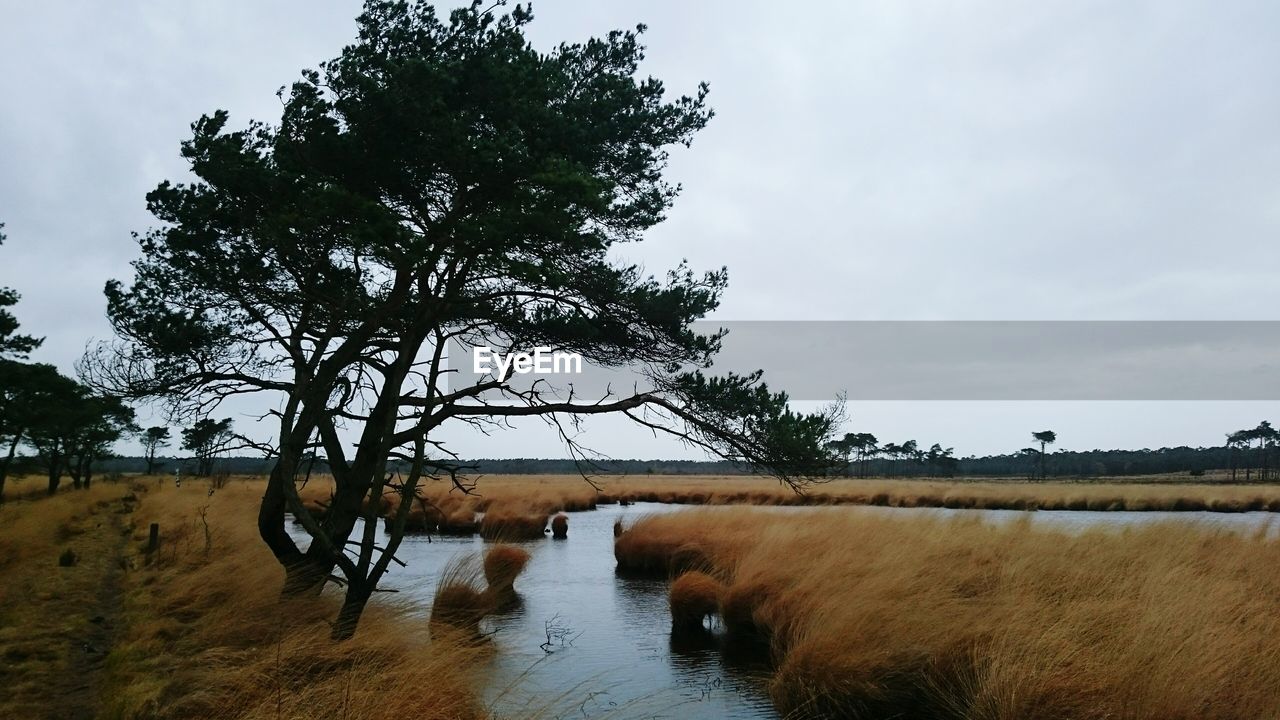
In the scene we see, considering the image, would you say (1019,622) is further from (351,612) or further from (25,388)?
(25,388)

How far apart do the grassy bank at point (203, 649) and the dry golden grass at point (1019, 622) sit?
14.7 feet

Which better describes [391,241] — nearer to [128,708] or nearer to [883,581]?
[128,708]

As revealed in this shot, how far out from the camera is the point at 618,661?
11203 mm

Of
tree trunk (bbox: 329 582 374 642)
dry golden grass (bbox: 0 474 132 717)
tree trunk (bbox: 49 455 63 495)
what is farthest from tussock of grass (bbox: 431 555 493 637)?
tree trunk (bbox: 49 455 63 495)

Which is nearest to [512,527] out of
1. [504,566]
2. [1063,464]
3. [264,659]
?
[504,566]

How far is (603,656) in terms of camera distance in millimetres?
11547

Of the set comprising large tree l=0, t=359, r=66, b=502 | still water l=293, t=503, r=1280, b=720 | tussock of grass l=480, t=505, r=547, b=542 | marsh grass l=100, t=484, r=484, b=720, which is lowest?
still water l=293, t=503, r=1280, b=720

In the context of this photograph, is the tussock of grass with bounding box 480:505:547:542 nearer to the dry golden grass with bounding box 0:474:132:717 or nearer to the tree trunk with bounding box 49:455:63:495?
the dry golden grass with bounding box 0:474:132:717

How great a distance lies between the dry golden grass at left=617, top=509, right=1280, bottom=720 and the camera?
23.2 feet

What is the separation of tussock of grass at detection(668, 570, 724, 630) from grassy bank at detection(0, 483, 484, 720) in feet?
A: 12.2

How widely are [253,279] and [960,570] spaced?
11778mm

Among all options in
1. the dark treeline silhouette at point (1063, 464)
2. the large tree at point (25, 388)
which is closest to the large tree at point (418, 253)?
the large tree at point (25, 388)

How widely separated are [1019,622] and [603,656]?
5847mm

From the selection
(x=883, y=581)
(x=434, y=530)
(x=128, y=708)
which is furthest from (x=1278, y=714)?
(x=434, y=530)
